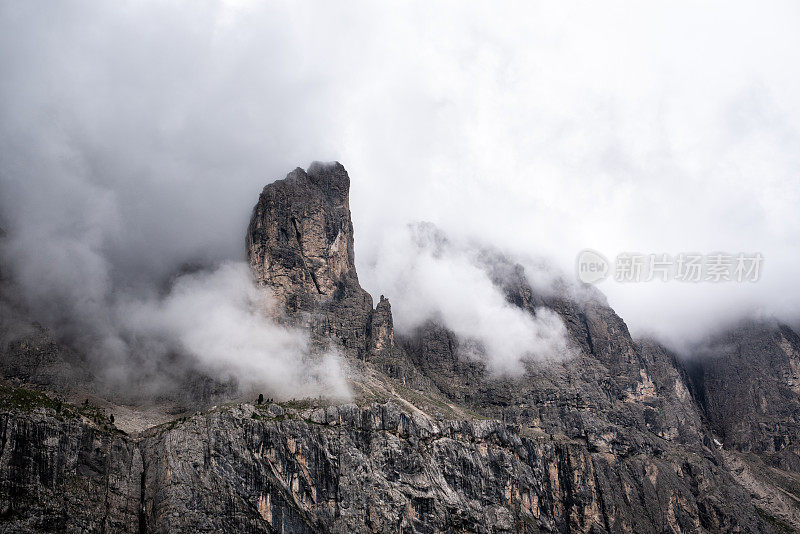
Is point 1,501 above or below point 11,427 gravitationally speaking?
below

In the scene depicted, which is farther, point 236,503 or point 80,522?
point 236,503

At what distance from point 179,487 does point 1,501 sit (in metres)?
47.0

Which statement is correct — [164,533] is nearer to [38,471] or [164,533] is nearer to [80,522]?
[80,522]

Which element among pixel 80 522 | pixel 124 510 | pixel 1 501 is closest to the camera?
pixel 1 501

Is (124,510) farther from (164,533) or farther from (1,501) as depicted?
(1,501)

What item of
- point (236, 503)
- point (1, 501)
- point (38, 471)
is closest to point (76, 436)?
point (38, 471)

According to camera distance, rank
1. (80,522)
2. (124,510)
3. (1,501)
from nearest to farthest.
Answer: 1. (1,501)
2. (80,522)
3. (124,510)

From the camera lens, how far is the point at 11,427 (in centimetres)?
18238

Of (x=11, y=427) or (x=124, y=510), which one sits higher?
(x=11, y=427)

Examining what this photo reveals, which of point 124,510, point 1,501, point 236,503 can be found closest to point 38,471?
point 1,501

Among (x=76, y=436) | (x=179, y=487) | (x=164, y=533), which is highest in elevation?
(x=76, y=436)

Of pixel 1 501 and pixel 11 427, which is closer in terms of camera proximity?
pixel 1 501

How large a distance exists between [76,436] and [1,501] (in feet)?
104

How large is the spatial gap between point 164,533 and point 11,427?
52791 mm
